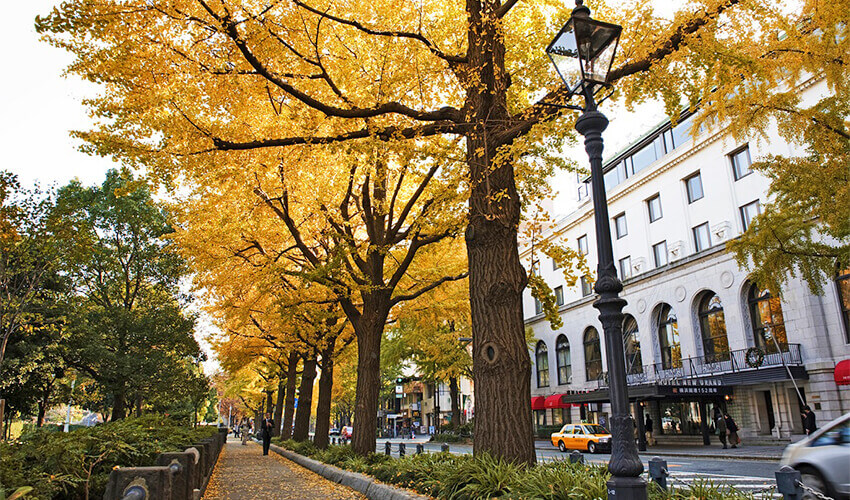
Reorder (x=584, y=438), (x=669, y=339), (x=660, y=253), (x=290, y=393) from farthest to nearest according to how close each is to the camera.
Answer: (x=660, y=253) < (x=669, y=339) < (x=290, y=393) < (x=584, y=438)

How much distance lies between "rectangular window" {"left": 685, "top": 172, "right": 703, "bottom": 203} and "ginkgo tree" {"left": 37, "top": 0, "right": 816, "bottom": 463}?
77.5 ft

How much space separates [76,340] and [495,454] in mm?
Answer: 25337

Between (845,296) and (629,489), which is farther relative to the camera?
(845,296)

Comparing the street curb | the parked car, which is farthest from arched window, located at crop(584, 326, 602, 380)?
the parked car

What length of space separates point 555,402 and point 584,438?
39.1 feet

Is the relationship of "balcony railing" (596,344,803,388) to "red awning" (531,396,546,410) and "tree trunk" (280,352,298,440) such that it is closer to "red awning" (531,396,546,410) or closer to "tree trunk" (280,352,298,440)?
"red awning" (531,396,546,410)

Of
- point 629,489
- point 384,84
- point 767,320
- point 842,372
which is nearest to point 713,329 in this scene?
point 767,320

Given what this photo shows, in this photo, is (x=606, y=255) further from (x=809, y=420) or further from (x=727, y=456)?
(x=809, y=420)

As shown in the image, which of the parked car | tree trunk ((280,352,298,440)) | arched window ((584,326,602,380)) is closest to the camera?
the parked car

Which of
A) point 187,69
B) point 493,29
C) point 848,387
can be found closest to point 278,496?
point 187,69

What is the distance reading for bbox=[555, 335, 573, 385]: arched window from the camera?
4231 cm

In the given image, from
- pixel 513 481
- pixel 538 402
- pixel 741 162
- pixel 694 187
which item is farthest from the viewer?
pixel 538 402

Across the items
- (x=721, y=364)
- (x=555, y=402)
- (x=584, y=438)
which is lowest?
(x=584, y=438)

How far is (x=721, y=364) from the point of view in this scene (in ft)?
90.8
